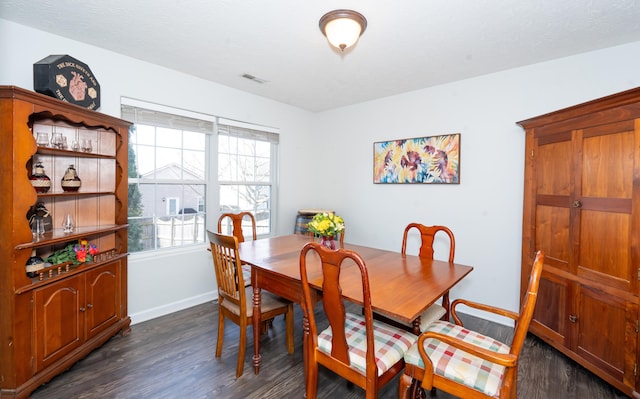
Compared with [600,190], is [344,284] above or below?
below

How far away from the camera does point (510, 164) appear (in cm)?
282

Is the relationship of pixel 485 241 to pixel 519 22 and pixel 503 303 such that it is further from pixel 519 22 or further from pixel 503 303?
pixel 519 22

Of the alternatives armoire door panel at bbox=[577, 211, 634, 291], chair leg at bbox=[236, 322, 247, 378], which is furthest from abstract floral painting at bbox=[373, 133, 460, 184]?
chair leg at bbox=[236, 322, 247, 378]

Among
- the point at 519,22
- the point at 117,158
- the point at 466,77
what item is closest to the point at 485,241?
the point at 466,77

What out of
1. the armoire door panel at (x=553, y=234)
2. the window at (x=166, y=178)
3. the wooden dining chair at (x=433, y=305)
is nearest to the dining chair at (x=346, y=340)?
the wooden dining chair at (x=433, y=305)

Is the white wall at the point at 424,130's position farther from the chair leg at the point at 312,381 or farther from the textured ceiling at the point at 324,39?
the chair leg at the point at 312,381

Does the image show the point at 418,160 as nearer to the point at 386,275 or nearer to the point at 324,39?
the point at 324,39

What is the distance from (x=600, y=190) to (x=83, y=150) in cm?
375

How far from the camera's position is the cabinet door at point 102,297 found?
2.18 m

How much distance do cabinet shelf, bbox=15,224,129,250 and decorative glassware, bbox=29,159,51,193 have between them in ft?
1.06

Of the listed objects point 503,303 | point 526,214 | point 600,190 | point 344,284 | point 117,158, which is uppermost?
point 117,158

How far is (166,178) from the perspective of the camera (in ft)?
9.95

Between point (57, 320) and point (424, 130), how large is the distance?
3.65 metres

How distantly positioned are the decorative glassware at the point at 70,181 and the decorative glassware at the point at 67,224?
0.75 ft
